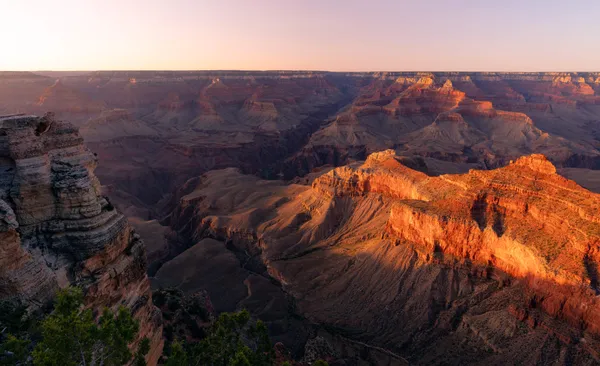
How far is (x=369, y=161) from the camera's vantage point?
61.9 meters

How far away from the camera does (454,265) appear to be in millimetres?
36406

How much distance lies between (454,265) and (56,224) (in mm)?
34229

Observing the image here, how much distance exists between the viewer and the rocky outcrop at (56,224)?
18906 mm

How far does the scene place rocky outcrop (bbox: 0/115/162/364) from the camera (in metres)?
18.9

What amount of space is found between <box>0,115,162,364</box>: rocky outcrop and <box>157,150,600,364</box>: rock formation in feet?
74.7

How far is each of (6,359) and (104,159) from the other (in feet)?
342

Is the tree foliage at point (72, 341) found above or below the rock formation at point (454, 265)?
above

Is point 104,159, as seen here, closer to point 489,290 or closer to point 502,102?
point 489,290

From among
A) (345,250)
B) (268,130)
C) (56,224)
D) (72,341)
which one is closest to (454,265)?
(345,250)

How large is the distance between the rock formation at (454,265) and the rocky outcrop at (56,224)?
22765mm

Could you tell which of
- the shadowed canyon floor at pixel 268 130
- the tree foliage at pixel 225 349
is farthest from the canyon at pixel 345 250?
the shadowed canyon floor at pixel 268 130

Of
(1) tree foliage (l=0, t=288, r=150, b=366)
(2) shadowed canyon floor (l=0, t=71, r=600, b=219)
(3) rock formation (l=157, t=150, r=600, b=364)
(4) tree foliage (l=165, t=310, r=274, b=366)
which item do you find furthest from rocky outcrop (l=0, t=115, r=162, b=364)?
(2) shadowed canyon floor (l=0, t=71, r=600, b=219)

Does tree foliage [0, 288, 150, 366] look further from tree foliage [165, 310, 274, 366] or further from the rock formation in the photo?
the rock formation

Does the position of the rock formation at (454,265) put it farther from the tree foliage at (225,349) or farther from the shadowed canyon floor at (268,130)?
the shadowed canyon floor at (268,130)
